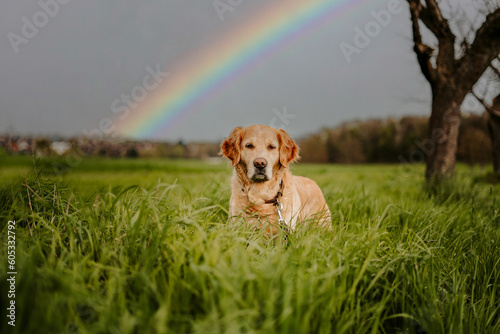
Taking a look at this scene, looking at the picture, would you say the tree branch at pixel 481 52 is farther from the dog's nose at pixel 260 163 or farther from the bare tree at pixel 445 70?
the dog's nose at pixel 260 163

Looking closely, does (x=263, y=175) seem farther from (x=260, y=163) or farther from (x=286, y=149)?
(x=286, y=149)

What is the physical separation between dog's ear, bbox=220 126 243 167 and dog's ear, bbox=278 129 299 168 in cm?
52

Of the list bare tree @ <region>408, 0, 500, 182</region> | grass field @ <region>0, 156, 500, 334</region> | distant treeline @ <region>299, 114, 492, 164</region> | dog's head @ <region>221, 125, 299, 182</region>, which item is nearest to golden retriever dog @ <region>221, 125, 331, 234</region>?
dog's head @ <region>221, 125, 299, 182</region>

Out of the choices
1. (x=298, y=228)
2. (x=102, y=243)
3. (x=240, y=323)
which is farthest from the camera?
(x=298, y=228)

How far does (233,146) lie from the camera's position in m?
3.50

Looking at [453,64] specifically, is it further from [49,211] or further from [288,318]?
[49,211]

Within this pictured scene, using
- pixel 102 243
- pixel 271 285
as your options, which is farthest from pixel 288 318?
pixel 102 243

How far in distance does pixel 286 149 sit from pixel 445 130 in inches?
188

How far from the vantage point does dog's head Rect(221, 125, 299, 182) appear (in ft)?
10.2

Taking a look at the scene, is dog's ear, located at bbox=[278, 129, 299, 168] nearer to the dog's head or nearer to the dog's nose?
the dog's head

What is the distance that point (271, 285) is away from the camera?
1439 mm

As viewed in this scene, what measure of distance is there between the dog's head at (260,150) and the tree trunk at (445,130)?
4.31 metres

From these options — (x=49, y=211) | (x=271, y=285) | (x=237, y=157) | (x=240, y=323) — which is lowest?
(x=240, y=323)

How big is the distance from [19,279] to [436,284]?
2.79m
